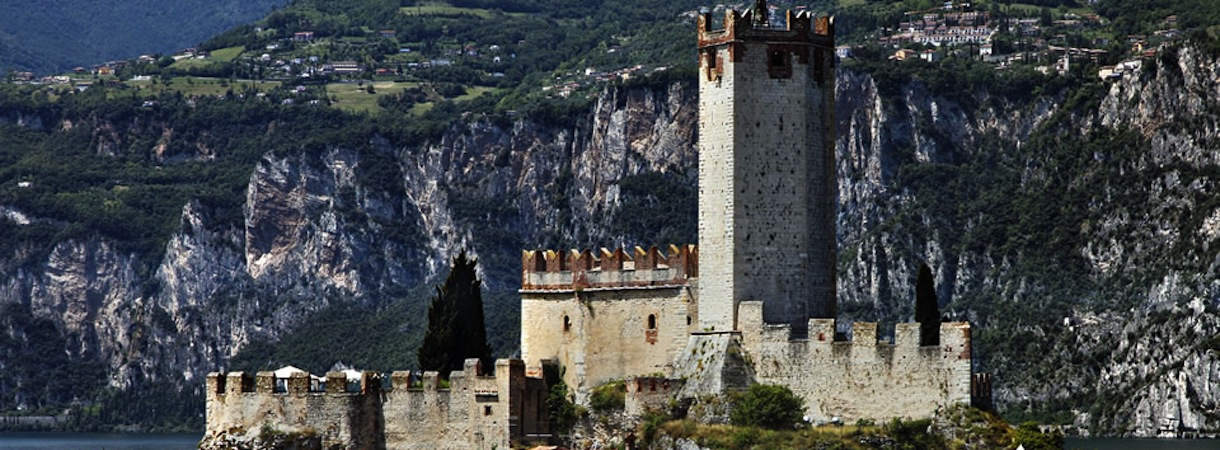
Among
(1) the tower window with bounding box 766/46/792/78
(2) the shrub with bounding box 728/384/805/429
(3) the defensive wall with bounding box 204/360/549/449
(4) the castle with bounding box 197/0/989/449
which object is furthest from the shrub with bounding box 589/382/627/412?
(1) the tower window with bounding box 766/46/792/78

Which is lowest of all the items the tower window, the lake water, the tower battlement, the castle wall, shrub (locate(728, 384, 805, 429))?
the lake water

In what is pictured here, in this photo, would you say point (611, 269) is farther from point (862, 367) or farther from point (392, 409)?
point (862, 367)

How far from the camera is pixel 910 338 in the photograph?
99000 millimetres

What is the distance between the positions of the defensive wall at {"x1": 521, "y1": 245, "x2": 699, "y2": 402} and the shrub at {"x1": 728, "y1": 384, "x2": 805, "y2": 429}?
207 inches

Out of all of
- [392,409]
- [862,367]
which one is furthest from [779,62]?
[392,409]

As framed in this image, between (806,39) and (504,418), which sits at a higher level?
(806,39)

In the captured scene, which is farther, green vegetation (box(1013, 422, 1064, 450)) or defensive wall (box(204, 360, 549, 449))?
defensive wall (box(204, 360, 549, 449))

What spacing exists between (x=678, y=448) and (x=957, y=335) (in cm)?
1065

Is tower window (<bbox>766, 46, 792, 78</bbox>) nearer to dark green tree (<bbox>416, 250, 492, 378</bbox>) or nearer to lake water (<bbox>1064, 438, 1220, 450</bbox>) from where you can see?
dark green tree (<bbox>416, 250, 492, 378</bbox>)

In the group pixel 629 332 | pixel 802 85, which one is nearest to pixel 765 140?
pixel 802 85

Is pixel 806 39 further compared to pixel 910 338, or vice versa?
pixel 806 39

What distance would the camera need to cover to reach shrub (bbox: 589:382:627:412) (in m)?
107

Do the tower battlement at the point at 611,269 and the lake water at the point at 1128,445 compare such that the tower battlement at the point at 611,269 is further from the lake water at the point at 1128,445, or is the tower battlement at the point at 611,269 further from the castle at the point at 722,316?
the lake water at the point at 1128,445

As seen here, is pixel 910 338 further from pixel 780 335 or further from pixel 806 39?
pixel 806 39
